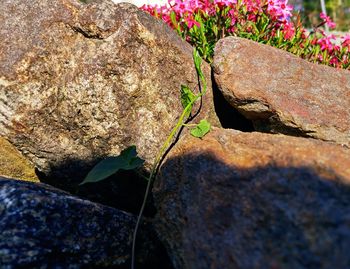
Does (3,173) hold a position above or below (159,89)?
below

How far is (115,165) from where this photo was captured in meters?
2.93

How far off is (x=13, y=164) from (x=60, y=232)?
3.09 feet

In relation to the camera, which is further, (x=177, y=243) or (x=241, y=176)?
(x=177, y=243)

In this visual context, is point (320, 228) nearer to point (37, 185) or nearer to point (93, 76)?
point (37, 185)

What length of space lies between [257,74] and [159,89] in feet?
2.23

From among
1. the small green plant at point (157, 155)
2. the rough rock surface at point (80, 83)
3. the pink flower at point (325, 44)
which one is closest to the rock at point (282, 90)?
the small green plant at point (157, 155)

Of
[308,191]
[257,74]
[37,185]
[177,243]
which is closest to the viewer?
[308,191]

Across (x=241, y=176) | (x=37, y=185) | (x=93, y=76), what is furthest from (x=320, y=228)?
(x=93, y=76)

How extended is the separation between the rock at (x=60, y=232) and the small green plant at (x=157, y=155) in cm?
10

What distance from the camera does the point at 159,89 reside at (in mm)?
3377

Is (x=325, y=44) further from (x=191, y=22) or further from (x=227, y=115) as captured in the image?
(x=227, y=115)

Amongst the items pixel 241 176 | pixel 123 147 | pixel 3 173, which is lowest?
pixel 3 173

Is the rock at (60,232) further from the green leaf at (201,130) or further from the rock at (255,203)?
the green leaf at (201,130)

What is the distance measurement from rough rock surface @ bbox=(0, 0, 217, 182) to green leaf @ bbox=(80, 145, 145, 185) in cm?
30
